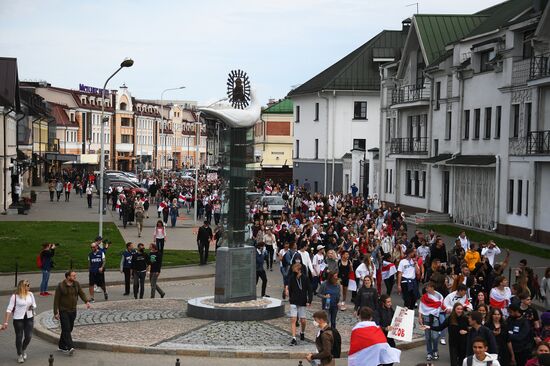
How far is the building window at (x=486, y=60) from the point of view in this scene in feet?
143

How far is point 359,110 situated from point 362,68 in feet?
12.2

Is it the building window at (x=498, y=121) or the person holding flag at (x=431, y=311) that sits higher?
the building window at (x=498, y=121)

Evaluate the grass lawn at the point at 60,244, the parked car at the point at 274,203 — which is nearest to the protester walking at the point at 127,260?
the grass lawn at the point at 60,244

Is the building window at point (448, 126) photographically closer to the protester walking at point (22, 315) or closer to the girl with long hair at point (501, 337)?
the girl with long hair at point (501, 337)

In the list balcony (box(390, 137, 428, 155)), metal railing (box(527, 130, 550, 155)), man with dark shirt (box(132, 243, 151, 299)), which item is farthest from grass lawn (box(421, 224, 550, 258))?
man with dark shirt (box(132, 243, 151, 299))

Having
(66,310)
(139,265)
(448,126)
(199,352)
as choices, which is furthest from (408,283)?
(448,126)

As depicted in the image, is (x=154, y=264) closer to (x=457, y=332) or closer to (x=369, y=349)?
(x=457, y=332)

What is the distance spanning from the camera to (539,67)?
3738cm

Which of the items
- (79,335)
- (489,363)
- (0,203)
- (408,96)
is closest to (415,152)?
(408,96)

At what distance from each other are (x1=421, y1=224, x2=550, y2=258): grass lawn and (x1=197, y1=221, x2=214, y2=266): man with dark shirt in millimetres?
12674

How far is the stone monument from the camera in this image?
20.5 meters

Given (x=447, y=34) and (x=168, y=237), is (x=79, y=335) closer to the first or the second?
(x=168, y=237)

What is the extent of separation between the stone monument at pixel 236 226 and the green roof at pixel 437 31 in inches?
1307

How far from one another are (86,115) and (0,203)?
64765 mm
